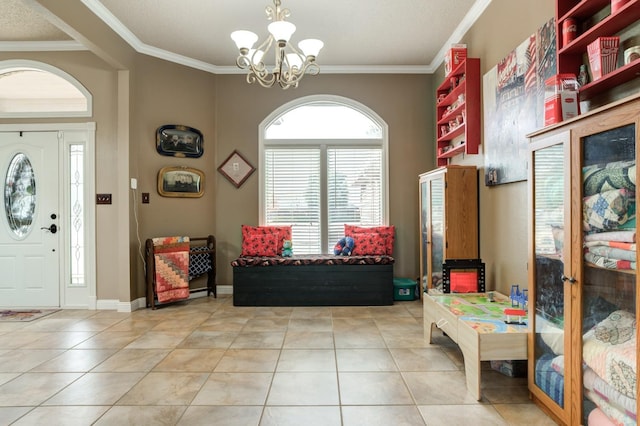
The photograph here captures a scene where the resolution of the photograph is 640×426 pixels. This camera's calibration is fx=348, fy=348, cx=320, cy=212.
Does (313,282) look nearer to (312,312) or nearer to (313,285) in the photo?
(313,285)

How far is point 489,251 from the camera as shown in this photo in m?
3.33

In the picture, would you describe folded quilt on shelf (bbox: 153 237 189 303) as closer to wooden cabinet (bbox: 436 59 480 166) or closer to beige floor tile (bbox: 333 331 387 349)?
beige floor tile (bbox: 333 331 387 349)

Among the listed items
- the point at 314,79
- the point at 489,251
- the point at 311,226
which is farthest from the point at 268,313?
the point at 314,79

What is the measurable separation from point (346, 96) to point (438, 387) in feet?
13.1

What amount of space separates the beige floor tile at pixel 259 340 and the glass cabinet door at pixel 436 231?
1657 mm

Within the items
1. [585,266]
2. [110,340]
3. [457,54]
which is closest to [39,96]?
[110,340]

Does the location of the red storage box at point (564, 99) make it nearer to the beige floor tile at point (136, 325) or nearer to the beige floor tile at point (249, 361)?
the beige floor tile at point (249, 361)

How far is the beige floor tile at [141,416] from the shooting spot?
1.93m

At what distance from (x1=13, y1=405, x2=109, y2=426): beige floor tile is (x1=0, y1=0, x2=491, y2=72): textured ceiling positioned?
2.96 metres

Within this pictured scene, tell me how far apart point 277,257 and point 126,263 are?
5.93 feet

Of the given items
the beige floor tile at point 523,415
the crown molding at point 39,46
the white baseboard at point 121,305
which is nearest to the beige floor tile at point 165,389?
the beige floor tile at point 523,415

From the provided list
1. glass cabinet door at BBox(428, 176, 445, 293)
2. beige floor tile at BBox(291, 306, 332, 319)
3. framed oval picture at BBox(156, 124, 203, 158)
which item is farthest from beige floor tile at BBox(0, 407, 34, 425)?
glass cabinet door at BBox(428, 176, 445, 293)

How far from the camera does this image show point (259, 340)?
3170 mm

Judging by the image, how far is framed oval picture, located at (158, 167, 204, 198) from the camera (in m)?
4.52
